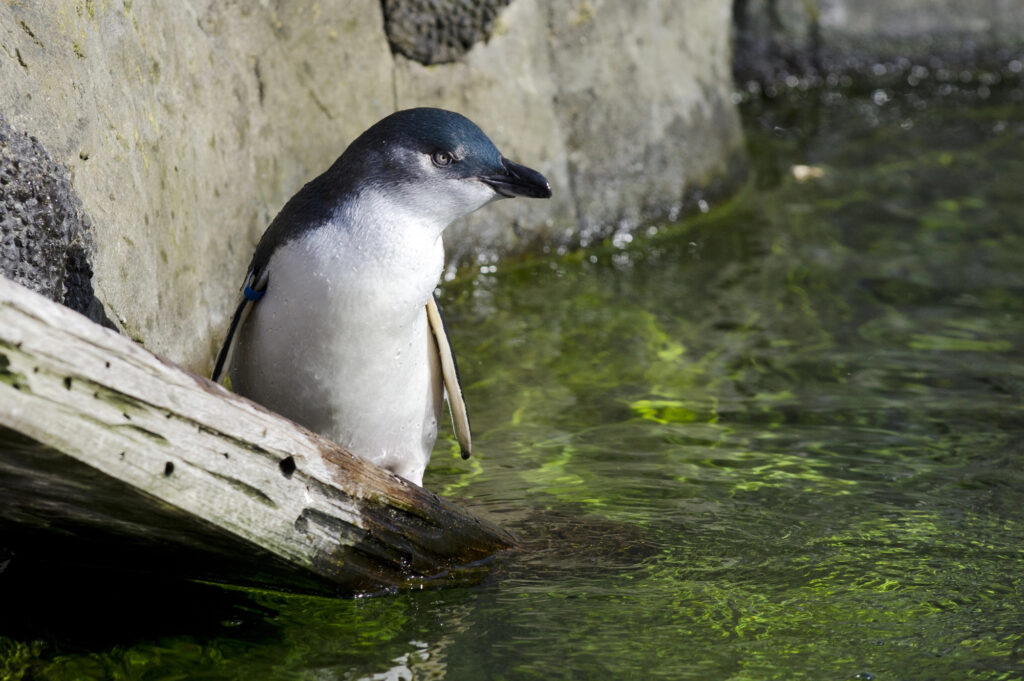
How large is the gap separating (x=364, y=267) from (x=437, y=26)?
2.99 m

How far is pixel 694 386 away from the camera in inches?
187

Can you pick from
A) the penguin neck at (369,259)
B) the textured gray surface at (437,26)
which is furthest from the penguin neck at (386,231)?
the textured gray surface at (437,26)

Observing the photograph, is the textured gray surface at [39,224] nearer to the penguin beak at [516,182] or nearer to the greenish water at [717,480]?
the greenish water at [717,480]

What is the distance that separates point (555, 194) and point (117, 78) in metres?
2.86

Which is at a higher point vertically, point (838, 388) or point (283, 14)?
point (283, 14)

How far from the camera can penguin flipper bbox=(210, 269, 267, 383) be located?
3271 mm

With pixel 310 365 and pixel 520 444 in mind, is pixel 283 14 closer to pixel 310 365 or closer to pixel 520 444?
pixel 520 444

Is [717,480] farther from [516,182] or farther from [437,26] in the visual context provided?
[437,26]

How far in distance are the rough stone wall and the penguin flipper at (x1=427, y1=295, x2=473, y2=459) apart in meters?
0.90

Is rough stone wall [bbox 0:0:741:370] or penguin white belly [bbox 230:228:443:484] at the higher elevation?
rough stone wall [bbox 0:0:741:370]

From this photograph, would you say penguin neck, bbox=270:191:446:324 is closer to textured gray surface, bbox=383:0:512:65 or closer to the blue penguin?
the blue penguin

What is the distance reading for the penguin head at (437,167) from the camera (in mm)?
3080

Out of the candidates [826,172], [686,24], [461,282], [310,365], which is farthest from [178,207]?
[826,172]

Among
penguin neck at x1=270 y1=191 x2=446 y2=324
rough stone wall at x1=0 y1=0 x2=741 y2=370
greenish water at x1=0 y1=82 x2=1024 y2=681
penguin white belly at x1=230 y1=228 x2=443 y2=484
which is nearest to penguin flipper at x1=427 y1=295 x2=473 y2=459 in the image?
penguin white belly at x1=230 y1=228 x2=443 y2=484
